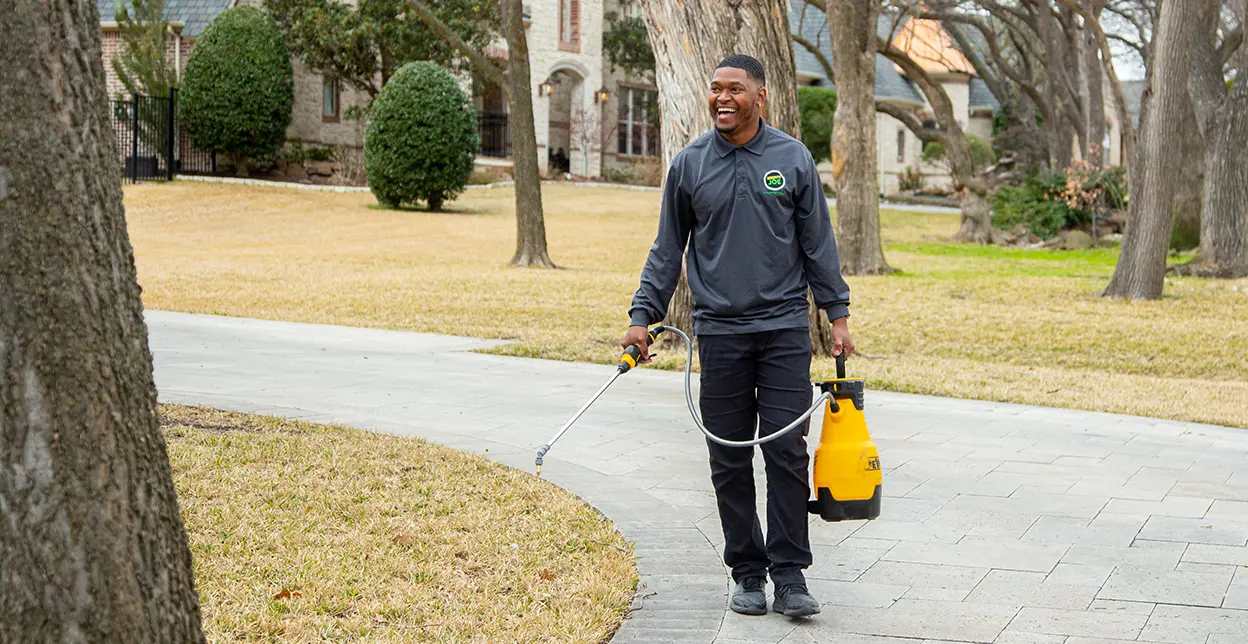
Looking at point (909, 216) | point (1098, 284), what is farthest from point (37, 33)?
point (909, 216)

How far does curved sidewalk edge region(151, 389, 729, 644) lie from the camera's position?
4477mm

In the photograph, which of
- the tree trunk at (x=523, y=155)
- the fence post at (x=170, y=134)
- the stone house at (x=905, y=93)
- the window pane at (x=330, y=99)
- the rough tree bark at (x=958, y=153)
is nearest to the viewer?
the tree trunk at (x=523, y=155)

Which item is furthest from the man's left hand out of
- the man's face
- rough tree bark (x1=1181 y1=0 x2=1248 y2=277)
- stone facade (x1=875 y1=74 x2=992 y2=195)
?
stone facade (x1=875 y1=74 x2=992 y2=195)

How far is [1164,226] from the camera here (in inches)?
652

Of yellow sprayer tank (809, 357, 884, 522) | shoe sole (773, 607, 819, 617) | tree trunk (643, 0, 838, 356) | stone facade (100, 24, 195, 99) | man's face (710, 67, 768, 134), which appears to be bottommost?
shoe sole (773, 607, 819, 617)

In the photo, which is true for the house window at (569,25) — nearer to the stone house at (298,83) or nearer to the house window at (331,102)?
the stone house at (298,83)

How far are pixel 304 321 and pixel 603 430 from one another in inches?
269

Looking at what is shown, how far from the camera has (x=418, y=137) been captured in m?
28.0

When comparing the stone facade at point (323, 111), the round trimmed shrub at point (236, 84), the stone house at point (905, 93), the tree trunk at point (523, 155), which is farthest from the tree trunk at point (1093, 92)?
the round trimmed shrub at point (236, 84)

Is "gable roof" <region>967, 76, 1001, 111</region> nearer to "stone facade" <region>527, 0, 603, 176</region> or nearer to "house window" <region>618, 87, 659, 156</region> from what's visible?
"house window" <region>618, 87, 659, 156</region>

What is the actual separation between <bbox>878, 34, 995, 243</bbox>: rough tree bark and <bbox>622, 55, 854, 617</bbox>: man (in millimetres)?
22533

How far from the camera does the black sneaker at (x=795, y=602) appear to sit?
450cm

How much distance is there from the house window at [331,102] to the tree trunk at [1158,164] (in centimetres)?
2313

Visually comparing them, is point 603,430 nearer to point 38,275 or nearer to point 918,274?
point 38,275
